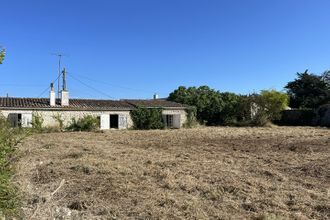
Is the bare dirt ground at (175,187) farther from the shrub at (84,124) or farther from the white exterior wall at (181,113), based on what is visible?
the white exterior wall at (181,113)

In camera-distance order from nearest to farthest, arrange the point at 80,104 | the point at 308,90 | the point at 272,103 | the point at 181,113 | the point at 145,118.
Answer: the point at 80,104, the point at 145,118, the point at 181,113, the point at 272,103, the point at 308,90

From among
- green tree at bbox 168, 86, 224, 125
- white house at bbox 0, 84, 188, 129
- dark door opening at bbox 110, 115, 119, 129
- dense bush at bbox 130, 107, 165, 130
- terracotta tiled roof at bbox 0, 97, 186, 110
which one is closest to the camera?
white house at bbox 0, 84, 188, 129

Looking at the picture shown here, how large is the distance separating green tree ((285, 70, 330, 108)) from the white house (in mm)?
22271

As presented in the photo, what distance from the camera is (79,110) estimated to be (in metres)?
34.2

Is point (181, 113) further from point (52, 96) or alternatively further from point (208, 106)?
point (52, 96)

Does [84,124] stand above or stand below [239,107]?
below

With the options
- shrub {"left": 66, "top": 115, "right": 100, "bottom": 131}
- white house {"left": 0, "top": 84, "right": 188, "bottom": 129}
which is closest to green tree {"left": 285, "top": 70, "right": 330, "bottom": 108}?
white house {"left": 0, "top": 84, "right": 188, "bottom": 129}

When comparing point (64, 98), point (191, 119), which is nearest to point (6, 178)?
point (64, 98)

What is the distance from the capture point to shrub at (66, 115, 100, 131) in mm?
32344

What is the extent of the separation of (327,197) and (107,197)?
422cm

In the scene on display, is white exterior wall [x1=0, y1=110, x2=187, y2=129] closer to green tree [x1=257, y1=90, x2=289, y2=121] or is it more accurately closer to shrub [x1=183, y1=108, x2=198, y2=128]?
shrub [x1=183, y1=108, x2=198, y2=128]

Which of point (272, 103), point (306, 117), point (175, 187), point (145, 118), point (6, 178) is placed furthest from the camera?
point (306, 117)

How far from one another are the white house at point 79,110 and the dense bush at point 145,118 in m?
0.45

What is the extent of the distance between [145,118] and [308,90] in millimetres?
28755
